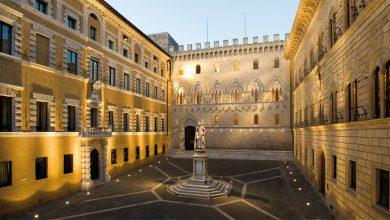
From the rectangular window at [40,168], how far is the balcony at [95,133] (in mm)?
3928

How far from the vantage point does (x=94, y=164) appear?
78.4 ft

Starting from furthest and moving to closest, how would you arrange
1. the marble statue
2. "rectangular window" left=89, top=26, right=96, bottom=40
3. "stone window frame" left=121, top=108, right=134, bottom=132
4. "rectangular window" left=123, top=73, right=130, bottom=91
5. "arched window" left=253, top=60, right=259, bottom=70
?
"arched window" left=253, top=60, right=259, bottom=70 < "rectangular window" left=123, top=73, right=130, bottom=91 < "stone window frame" left=121, top=108, right=134, bottom=132 < "rectangular window" left=89, top=26, right=96, bottom=40 < the marble statue

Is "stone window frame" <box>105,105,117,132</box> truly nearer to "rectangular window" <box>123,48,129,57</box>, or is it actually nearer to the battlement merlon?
"rectangular window" <box>123,48,129,57</box>

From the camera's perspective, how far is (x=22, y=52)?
17156 mm

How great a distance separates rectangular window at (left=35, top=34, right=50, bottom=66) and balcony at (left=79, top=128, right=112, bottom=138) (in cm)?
606

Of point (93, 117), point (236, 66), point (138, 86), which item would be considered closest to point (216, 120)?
point (236, 66)

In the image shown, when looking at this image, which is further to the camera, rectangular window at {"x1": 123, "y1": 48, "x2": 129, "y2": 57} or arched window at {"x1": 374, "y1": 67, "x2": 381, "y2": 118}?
rectangular window at {"x1": 123, "y1": 48, "x2": 129, "y2": 57}

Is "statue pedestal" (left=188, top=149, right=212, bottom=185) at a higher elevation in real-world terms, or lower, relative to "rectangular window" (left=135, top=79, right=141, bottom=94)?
lower

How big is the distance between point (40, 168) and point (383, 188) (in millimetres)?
19308

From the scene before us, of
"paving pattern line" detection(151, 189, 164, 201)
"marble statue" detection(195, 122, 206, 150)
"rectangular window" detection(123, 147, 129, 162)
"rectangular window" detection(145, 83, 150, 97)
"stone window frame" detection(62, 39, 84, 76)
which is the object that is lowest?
"paving pattern line" detection(151, 189, 164, 201)

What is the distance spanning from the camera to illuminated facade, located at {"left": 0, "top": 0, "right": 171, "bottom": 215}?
16.4 meters

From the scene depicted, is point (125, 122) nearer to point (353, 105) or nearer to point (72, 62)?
point (72, 62)

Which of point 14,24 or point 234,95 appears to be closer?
point 14,24

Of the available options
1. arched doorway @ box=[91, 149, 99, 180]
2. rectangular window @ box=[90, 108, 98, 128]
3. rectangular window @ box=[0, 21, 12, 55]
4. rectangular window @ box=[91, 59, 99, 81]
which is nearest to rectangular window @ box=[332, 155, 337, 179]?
arched doorway @ box=[91, 149, 99, 180]
